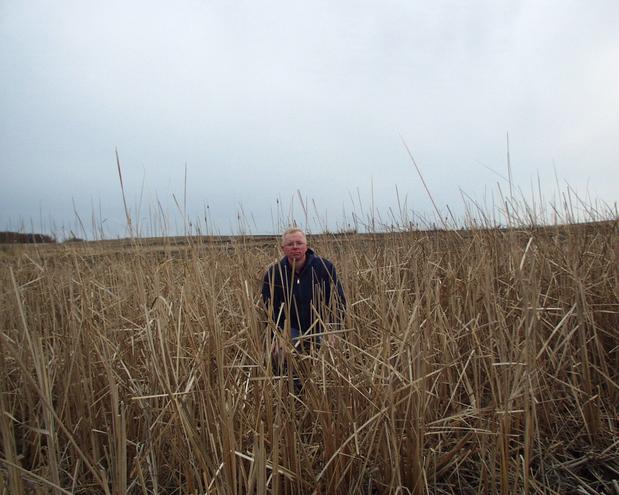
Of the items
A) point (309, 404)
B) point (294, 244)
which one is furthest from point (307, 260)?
point (309, 404)

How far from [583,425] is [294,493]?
113 centimetres

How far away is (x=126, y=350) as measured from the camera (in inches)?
66.0

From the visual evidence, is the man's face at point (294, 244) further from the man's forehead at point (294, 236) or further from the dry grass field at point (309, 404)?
the dry grass field at point (309, 404)

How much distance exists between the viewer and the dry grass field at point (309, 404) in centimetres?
96

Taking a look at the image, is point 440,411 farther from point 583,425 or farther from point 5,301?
point 5,301

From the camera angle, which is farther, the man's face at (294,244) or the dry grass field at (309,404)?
the man's face at (294,244)

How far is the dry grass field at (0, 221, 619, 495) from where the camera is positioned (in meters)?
0.96

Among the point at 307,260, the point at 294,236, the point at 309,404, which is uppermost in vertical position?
the point at 294,236

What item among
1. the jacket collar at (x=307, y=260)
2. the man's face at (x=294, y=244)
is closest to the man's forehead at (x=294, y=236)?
the man's face at (x=294, y=244)

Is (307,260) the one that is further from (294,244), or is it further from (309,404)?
(309,404)

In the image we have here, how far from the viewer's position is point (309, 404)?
127 cm

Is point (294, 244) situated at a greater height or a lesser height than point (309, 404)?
greater

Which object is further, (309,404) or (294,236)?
(294,236)

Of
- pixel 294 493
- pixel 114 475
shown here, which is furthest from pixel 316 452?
pixel 114 475
